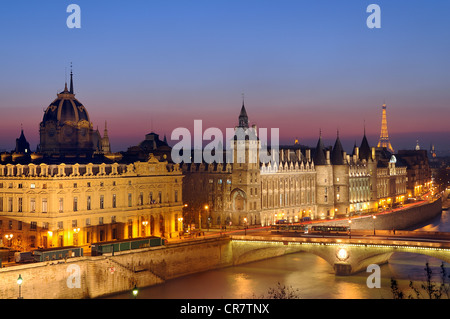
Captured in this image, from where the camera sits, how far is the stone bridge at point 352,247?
255ft

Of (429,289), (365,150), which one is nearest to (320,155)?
(365,150)

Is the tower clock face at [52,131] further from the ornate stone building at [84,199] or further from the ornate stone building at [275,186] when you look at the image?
the ornate stone building at [275,186]

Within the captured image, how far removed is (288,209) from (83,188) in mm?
50216

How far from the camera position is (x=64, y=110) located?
11531cm

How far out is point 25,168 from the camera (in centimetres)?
8281

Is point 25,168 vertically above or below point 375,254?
→ above

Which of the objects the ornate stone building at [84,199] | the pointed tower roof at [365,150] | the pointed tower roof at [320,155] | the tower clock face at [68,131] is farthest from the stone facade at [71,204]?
the pointed tower roof at [365,150]

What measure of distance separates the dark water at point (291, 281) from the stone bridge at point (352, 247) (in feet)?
5.40

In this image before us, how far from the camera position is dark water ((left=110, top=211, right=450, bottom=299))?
Answer: 7306cm

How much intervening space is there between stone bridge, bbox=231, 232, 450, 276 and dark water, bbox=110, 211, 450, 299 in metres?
1.65

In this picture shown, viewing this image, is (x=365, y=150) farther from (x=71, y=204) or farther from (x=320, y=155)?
(x=71, y=204)
